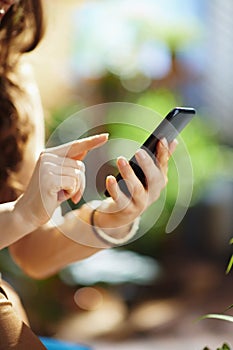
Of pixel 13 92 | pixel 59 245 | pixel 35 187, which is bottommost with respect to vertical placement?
pixel 59 245

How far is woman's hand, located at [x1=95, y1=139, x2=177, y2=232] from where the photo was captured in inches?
37.8

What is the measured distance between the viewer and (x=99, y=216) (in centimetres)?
113

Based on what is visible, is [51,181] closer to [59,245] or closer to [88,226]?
[88,226]

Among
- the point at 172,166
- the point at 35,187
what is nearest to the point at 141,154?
the point at 35,187

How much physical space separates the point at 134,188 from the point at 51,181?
125mm

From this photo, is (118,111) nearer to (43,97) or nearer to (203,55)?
(43,97)

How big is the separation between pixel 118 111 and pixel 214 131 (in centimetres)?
51

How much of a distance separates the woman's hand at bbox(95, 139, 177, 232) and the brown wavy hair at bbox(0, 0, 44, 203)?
250mm

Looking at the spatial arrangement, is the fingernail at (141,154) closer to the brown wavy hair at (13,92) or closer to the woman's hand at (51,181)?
the woman's hand at (51,181)

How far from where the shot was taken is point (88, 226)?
1.16 meters

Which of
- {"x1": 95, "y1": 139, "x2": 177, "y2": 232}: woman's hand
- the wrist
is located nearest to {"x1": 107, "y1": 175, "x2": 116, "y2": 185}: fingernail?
{"x1": 95, "y1": 139, "x2": 177, "y2": 232}: woman's hand

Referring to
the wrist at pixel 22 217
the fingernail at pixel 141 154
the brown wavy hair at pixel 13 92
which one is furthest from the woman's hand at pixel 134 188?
the brown wavy hair at pixel 13 92

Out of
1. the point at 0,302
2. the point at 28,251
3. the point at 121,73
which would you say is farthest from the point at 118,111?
the point at 0,302

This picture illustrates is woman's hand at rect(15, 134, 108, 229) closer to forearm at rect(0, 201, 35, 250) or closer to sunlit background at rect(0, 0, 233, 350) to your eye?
forearm at rect(0, 201, 35, 250)
